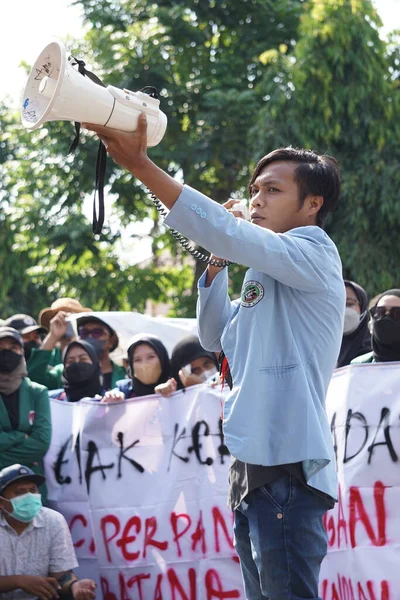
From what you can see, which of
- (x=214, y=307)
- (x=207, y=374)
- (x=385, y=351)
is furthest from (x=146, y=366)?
(x=214, y=307)

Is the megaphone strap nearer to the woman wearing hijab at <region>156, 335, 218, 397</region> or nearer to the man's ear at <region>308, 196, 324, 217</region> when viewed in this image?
the man's ear at <region>308, 196, 324, 217</region>

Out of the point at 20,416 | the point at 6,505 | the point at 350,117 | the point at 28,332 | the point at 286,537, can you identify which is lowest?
the point at 6,505

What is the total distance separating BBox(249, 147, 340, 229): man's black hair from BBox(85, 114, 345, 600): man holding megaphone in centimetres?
2

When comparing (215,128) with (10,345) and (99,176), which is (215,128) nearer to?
(10,345)

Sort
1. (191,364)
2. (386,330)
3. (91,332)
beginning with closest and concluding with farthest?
(386,330), (191,364), (91,332)

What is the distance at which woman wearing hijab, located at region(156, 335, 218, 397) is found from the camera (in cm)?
625

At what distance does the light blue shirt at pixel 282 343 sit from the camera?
2.57 m

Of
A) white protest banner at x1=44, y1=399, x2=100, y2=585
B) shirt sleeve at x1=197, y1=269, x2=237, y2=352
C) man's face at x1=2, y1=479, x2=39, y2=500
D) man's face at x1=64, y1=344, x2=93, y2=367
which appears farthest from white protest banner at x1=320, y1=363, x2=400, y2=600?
shirt sleeve at x1=197, y1=269, x2=237, y2=352

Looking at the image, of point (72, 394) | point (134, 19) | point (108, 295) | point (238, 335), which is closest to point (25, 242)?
point (108, 295)

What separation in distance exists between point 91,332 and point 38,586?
2.46 metres

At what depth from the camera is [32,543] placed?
19.1 feet

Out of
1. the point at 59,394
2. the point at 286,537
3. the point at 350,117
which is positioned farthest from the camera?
the point at 350,117

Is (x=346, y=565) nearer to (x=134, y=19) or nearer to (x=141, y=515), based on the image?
(x=141, y=515)

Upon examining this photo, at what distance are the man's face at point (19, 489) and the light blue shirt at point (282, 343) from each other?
3.38 metres
